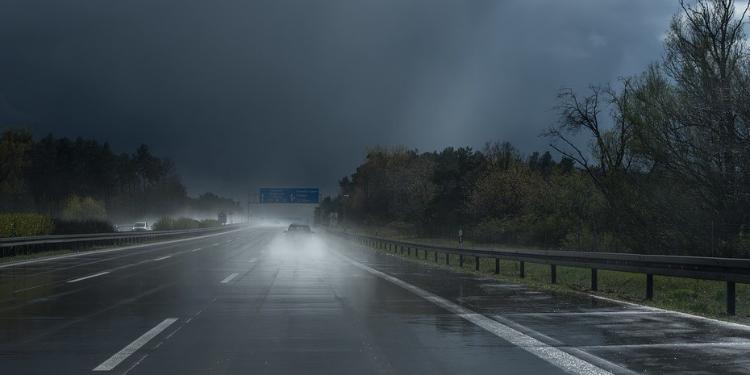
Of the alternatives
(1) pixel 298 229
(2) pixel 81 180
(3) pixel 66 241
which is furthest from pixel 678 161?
(2) pixel 81 180

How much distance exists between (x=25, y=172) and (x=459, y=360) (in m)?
122

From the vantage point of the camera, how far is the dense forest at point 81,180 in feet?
292

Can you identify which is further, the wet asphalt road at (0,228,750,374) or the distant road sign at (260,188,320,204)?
the distant road sign at (260,188,320,204)

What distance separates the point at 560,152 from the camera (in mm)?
38500

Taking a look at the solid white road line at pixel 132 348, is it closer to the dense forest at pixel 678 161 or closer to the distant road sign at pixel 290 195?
the dense forest at pixel 678 161

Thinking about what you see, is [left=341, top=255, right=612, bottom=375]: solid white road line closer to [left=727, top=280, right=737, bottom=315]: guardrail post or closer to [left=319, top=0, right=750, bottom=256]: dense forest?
[left=727, top=280, right=737, bottom=315]: guardrail post

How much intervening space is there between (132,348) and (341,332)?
290cm

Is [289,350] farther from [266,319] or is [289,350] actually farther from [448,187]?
[448,187]

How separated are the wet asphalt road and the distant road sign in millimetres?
80061

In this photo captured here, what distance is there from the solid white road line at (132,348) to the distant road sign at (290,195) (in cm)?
8696

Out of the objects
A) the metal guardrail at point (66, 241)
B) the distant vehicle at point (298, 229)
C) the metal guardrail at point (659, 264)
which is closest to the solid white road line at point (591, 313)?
the metal guardrail at point (659, 264)

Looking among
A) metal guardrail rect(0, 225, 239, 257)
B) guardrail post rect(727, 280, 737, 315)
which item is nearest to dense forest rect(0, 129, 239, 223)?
metal guardrail rect(0, 225, 239, 257)

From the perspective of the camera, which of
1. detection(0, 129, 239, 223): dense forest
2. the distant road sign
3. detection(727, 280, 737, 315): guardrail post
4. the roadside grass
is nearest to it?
detection(727, 280, 737, 315): guardrail post

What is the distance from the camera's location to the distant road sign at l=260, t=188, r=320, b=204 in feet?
323
